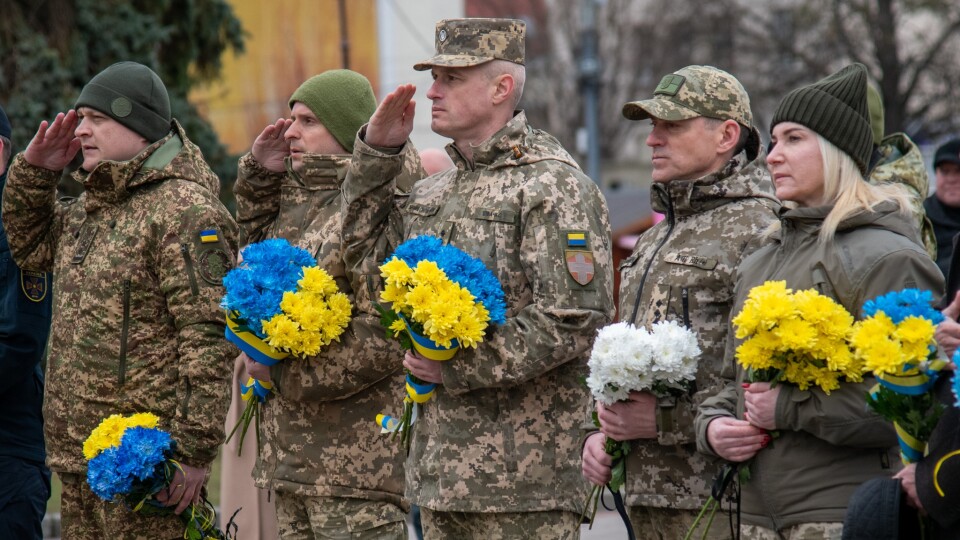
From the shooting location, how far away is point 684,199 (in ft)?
16.3

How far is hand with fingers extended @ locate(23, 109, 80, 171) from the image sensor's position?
634cm

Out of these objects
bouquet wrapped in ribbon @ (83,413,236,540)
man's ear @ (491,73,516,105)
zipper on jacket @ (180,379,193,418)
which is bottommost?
bouquet wrapped in ribbon @ (83,413,236,540)

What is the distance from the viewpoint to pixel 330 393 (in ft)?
18.4

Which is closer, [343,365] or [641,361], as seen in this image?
[641,361]

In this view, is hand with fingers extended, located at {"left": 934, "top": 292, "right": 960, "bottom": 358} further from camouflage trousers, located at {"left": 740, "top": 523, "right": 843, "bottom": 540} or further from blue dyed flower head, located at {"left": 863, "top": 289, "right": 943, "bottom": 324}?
camouflage trousers, located at {"left": 740, "top": 523, "right": 843, "bottom": 540}

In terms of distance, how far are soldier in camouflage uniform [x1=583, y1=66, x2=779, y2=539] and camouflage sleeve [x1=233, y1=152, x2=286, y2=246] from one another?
2112 millimetres

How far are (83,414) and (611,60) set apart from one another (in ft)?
138

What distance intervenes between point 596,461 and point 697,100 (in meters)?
1.45

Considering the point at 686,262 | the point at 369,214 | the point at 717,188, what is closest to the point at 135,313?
the point at 369,214

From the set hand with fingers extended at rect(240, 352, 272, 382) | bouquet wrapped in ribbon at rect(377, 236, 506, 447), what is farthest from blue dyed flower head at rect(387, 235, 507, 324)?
hand with fingers extended at rect(240, 352, 272, 382)

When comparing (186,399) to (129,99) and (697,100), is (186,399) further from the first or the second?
(697,100)

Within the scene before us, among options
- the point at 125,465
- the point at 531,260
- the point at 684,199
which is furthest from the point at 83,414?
the point at 684,199

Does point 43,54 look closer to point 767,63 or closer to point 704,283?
point 704,283

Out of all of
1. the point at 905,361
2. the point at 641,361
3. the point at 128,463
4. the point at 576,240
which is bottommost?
the point at 128,463
